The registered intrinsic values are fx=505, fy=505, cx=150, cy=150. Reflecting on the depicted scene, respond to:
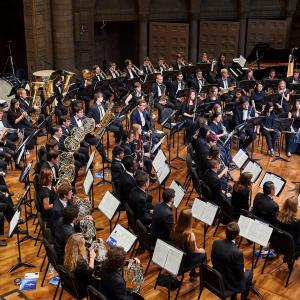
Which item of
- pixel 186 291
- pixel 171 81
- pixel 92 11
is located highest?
pixel 92 11

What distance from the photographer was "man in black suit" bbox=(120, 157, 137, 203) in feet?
25.5

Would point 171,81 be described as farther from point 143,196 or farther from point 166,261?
point 166,261

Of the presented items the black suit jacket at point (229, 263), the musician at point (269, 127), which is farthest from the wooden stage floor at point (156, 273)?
the musician at point (269, 127)

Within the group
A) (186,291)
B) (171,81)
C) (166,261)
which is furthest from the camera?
(171,81)

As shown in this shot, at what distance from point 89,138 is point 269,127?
420 cm

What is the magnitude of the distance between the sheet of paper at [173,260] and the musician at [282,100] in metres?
7.81

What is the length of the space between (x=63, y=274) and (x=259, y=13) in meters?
16.9

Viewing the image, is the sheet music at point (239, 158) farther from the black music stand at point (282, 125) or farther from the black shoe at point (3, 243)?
the black shoe at point (3, 243)

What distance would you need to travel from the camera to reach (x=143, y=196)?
23.4 ft

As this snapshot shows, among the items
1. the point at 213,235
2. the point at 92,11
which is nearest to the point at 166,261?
the point at 213,235

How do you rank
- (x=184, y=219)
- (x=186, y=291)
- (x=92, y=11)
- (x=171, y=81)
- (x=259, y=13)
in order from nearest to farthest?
1. (x=184, y=219)
2. (x=186, y=291)
3. (x=171, y=81)
4. (x=92, y=11)
5. (x=259, y=13)

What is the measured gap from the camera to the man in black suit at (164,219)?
6.57 meters

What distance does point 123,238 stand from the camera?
6.02 m

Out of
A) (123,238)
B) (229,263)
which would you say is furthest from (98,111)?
(229,263)
